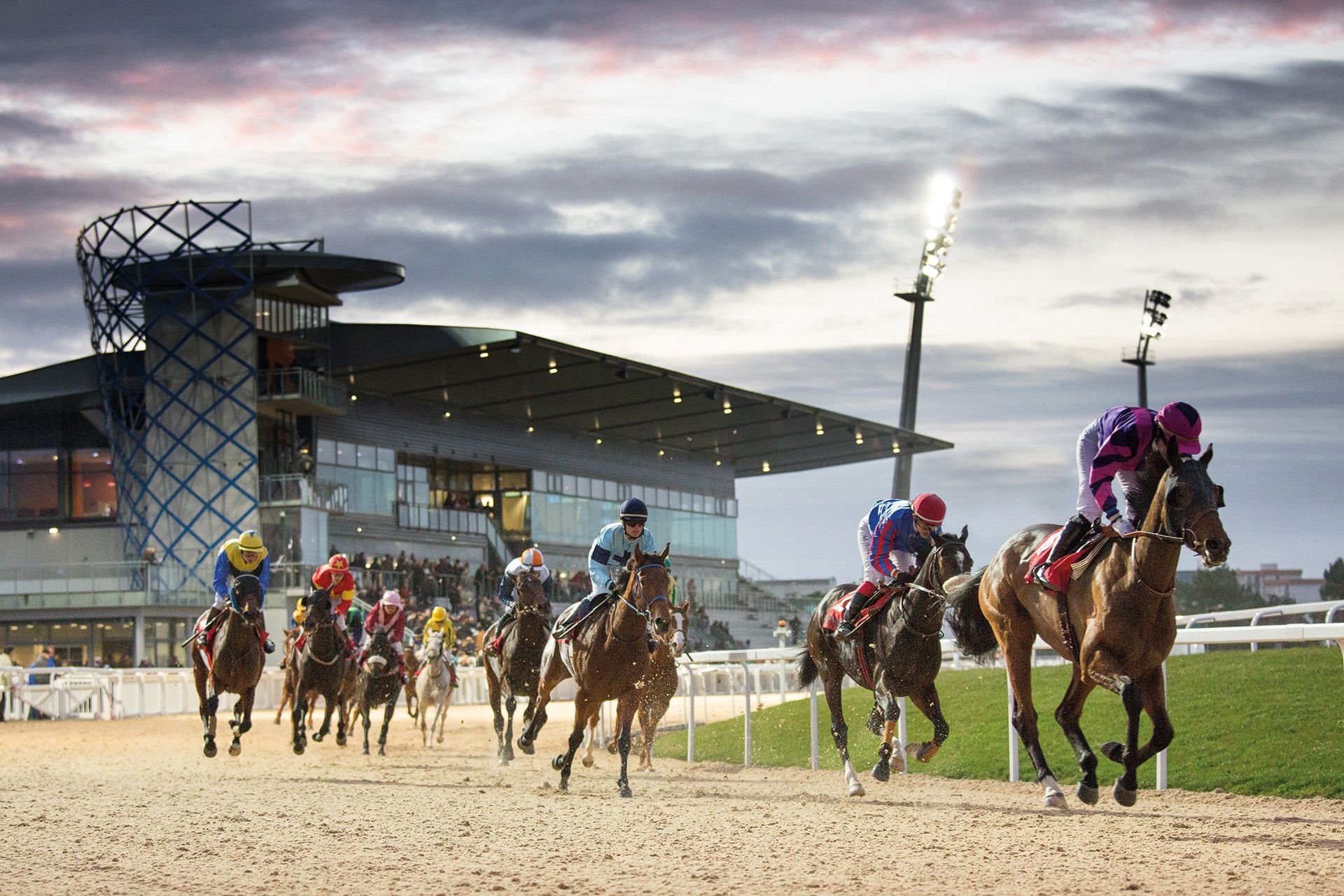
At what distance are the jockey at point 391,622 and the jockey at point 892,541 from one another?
27.3 feet

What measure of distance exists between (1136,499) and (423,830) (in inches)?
179

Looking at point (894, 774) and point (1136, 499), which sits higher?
point (1136, 499)

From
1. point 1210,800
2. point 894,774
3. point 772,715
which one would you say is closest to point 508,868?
point 1210,800

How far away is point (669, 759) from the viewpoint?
1588 centimetres

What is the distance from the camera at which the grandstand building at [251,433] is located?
125ft

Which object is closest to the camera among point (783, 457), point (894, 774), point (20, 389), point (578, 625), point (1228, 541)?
point (1228, 541)

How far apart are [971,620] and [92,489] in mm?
38762

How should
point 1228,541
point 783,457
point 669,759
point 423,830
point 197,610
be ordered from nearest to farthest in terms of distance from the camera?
point 1228,541 < point 423,830 < point 669,759 < point 197,610 < point 783,457

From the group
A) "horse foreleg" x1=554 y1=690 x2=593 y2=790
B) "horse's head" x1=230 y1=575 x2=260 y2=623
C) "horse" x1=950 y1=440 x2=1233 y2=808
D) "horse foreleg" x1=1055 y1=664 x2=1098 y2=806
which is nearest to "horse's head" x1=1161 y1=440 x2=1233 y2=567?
"horse" x1=950 y1=440 x2=1233 y2=808

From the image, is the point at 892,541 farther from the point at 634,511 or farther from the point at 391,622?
the point at 391,622

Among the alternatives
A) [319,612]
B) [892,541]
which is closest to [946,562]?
[892,541]

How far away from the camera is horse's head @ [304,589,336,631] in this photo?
51.3 feet

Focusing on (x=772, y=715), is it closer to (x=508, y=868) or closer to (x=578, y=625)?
(x=578, y=625)

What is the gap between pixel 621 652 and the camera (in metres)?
11.0
